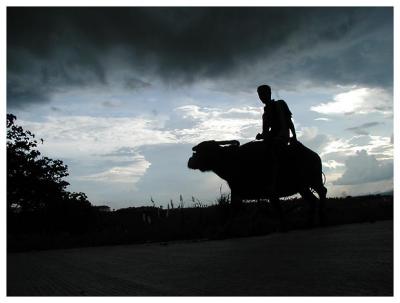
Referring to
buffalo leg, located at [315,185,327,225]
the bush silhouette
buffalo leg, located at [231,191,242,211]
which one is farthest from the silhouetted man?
the bush silhouette

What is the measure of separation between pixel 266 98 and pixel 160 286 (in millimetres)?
5588

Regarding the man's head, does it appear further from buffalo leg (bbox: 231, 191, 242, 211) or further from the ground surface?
the ground surface

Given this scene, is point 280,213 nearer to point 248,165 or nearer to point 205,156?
point 248,165

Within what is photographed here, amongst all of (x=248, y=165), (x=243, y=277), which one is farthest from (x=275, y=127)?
(x=243, y=277)

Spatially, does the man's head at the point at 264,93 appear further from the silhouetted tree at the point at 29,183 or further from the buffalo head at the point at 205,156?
the silhouetted tree at the point at 29,183

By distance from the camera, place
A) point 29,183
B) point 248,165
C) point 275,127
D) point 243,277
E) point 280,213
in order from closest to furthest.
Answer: point 243,277 < point 280,213 < point 275,127 < point 248,165 < point 29,183

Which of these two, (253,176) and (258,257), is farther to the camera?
(253,176)

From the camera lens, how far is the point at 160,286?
7.56 feet

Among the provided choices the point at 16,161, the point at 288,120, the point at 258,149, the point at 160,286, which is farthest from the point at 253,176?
the point at 16,161

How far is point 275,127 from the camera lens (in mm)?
7363

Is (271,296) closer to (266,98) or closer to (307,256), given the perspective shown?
(307,256)

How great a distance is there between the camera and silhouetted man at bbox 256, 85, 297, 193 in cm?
723

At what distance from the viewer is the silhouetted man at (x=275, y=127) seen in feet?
23.7

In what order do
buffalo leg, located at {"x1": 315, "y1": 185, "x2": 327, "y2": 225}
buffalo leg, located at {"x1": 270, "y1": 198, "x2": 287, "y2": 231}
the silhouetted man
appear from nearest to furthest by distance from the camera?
buffalo leg, located at {"x1": 270, "y1": 198, "x2": 287, "y2": 231} < the silhouetted man < buffalo leg, located at {"x1": 315, "y1": 185, "x2": 327, "y2": 225}
